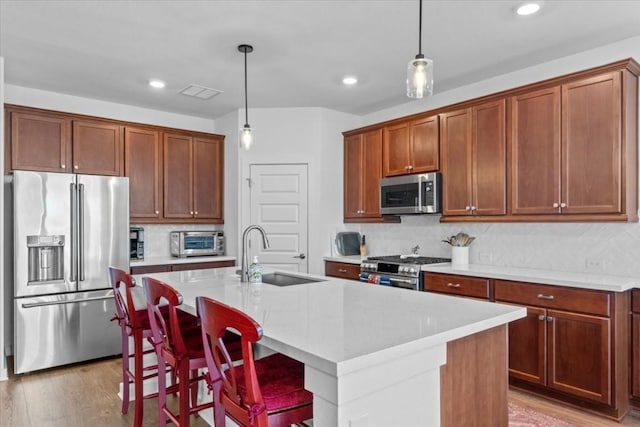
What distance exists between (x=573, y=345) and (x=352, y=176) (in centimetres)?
294

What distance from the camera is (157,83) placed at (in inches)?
159

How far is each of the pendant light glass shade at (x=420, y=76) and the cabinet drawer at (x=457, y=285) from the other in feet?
6.44

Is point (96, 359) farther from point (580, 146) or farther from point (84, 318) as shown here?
point (580, 146)

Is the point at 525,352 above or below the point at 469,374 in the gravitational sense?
below

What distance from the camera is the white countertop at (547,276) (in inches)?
107

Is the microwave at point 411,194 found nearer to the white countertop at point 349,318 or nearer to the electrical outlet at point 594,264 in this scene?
the electrical outlet at point 594,264

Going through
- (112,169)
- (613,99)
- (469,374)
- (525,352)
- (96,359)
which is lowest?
(96,359)

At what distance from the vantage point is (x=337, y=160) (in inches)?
203

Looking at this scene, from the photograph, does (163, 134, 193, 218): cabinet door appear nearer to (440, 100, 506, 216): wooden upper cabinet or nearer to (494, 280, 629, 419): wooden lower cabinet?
(440, 100, 506, 216): wooden upper cabinet

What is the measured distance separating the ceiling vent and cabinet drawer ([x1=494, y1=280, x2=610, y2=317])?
3292mm

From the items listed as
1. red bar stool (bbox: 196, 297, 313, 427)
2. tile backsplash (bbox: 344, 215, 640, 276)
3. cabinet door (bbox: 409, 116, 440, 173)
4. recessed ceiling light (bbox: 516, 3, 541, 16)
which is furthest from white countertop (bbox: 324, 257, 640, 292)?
red bar stool (bbox: 196, 297, 313, 427)

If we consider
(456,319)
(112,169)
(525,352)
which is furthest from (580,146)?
(112,169)

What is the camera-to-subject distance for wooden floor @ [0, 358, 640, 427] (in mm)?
2703

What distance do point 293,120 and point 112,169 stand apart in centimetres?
209
